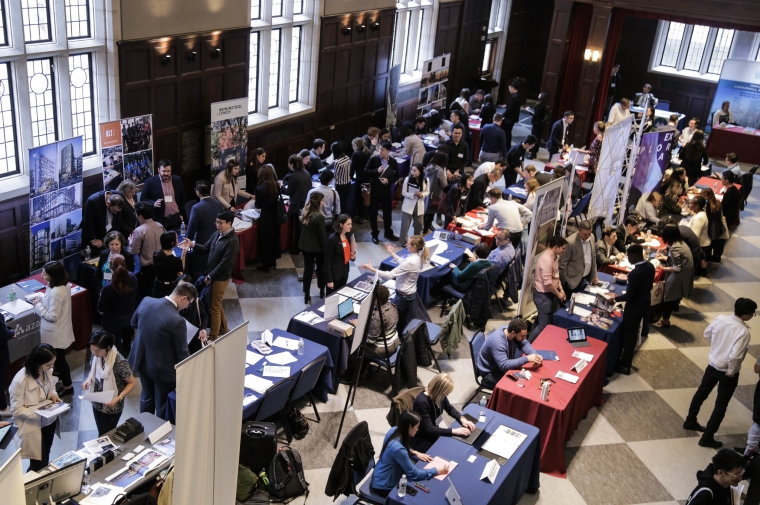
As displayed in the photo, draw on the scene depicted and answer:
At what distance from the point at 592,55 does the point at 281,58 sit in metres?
7.79

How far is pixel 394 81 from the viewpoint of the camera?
14.3 meters

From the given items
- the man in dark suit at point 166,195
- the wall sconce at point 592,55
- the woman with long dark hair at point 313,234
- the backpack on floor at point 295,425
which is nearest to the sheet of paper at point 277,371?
the backpack on floor at point 295,425

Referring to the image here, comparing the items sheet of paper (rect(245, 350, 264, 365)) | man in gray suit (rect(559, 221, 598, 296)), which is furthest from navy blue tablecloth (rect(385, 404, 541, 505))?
man in gray suit (rect(559, 221, 598, 296))

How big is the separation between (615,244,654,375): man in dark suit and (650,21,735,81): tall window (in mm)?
14108

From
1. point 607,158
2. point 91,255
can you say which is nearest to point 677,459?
point 607,158

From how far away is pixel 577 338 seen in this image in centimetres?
764

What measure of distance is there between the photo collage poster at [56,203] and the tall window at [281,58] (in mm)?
3765

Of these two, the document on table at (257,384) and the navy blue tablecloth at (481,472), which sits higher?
the document on table at (257,384)

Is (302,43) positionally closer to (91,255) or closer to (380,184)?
(380,184)

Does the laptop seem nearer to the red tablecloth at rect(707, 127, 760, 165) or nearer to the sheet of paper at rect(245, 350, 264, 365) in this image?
the sheet of paper at rect(245, 350, 264, 365)

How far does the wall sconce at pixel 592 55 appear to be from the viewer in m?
16.1

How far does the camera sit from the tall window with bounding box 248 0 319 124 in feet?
37.4

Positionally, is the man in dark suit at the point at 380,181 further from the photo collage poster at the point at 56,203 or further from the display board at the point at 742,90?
the display board at the point at 742,90

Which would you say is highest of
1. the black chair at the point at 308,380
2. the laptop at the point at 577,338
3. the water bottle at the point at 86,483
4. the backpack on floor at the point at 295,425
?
the laptop at the point at 577,338
